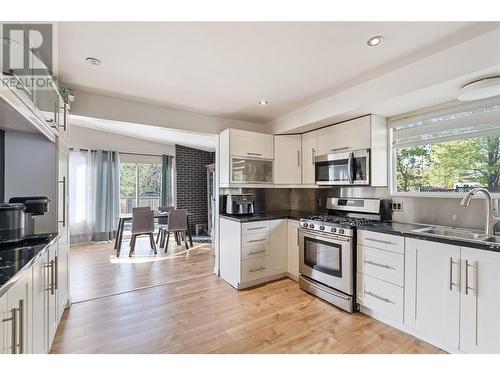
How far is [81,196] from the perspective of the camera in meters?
5.44

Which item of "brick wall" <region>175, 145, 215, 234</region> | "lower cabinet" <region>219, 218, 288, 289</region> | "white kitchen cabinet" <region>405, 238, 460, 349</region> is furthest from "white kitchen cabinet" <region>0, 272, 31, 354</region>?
"brick wall" <region>175, 145, 215, 234</region>

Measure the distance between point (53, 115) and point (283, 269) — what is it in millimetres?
2993

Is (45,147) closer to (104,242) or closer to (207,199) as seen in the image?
(104,242)

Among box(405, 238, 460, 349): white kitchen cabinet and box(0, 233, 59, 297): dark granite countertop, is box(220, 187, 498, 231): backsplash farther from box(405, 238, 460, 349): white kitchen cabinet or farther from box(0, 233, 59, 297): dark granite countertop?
box(0, 233, 59, 297): dark granite countertop

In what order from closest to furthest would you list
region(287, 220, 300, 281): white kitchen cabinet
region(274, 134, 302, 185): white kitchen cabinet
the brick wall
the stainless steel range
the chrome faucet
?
the chrome faucet → the stainless steel range → region(287, 220, 300, 281): white kitchen cabinet → region(274, 134, 302, 185): white kitchen cabinet → the brick wall

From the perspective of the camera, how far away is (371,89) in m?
2.26

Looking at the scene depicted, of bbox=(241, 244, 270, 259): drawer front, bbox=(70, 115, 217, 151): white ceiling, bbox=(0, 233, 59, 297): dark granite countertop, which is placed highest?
bbox=(70, 115, 217, 151): white ceiling

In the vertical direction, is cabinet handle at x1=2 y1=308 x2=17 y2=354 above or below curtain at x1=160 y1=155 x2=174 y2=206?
below

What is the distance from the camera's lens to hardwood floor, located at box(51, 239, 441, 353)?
73.3 inches

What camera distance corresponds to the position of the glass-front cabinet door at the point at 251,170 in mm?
3223

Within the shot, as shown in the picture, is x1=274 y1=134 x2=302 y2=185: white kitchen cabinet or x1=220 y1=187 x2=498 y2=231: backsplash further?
x1=274 y1=134 x2=302 y2=185: white kitchen cabinet

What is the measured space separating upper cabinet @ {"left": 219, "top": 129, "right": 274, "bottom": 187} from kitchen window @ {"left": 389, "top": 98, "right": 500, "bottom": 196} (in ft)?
5.12

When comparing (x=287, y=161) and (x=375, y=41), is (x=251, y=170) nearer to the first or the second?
(x=287, y=161)

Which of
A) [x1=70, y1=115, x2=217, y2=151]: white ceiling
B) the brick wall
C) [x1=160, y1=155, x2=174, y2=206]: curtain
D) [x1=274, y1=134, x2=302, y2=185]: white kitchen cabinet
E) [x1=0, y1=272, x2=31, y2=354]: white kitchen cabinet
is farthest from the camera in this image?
the brick wall
